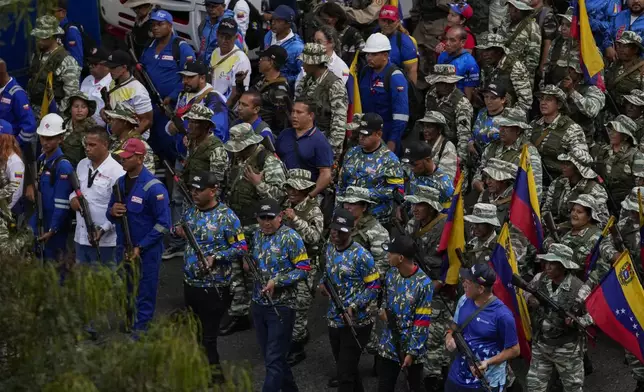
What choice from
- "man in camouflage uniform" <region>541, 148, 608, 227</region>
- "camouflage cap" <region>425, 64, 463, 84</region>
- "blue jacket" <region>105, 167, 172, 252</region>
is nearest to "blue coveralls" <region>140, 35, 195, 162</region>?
"camouflage cap" <region>425, 64, 463, 84</region>

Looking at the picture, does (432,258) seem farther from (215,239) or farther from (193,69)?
(193,69)

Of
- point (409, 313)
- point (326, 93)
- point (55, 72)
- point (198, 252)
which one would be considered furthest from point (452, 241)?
point (55, 72)

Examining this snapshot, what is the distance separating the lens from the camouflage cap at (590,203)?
44.7ft

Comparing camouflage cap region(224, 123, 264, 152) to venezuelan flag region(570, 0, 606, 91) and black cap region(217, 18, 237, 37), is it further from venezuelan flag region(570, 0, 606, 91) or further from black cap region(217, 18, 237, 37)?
venezuelan flag region(570, 0, 606, 91)

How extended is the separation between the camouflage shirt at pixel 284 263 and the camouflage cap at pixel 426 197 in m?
1.27

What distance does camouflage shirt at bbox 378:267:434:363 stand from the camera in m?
12.4

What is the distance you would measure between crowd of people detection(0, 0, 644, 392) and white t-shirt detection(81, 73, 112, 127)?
Result: 3 cm

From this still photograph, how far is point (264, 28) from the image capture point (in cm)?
1958

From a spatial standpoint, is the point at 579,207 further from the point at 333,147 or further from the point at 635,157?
the point at 333,147

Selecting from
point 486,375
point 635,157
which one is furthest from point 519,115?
point 486,375

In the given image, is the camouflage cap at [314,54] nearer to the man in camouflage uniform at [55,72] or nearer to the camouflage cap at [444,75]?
the camouflage cap at [444,75]

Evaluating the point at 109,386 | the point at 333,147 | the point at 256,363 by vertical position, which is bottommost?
the point at 256,363

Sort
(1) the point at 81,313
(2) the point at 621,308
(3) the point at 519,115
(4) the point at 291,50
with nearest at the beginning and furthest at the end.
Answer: (1) the point at 81,313
(2) the point at 621,308
(3) the point at 519,115
(4) the point at 291,50

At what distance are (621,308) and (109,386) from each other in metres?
6.47
